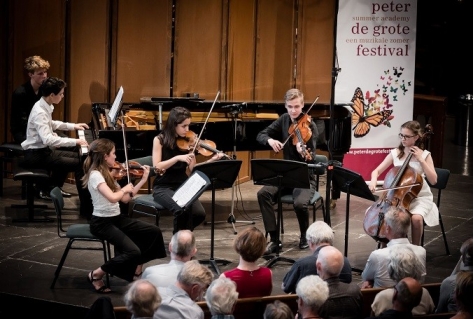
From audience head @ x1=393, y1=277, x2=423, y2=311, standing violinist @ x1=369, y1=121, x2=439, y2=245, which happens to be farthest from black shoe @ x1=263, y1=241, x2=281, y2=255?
audience head @ x1=393, y1=277, x2=423, y2=311

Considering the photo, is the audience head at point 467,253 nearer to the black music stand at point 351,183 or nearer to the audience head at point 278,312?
the black music stand at point 351,183

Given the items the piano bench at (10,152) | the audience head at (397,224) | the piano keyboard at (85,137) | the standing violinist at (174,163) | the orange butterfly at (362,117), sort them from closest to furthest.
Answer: the audience head at (397,224), the standing violinist at (174,163), the piano keyboard at (85,137), the piano bench at (10,152), the orange butterfly at (362,117)

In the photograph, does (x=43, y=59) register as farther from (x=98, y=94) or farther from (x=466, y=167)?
(x=466, y=167)

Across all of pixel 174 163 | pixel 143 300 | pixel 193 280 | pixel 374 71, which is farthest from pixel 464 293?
pixel 374 71

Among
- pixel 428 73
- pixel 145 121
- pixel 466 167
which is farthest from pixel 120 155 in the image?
pixel 428 73

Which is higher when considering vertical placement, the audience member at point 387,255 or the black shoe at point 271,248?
the audience member at point 387,255

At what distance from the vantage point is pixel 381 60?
10672 mm

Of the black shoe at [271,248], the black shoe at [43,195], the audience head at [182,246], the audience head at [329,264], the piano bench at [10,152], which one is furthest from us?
the black shoe at [43,195]

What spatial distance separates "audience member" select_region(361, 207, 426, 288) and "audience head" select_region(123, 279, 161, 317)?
187cm

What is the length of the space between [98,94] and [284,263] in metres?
3.69

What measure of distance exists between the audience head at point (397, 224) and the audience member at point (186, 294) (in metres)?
1.68

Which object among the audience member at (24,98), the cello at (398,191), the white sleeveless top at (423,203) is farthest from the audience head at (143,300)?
the audience member at (24,98)

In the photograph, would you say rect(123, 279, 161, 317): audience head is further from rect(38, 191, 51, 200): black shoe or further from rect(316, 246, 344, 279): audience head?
rect(38, 191, 51, 200): black shoe

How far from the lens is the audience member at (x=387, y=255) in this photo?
6.03 meters
